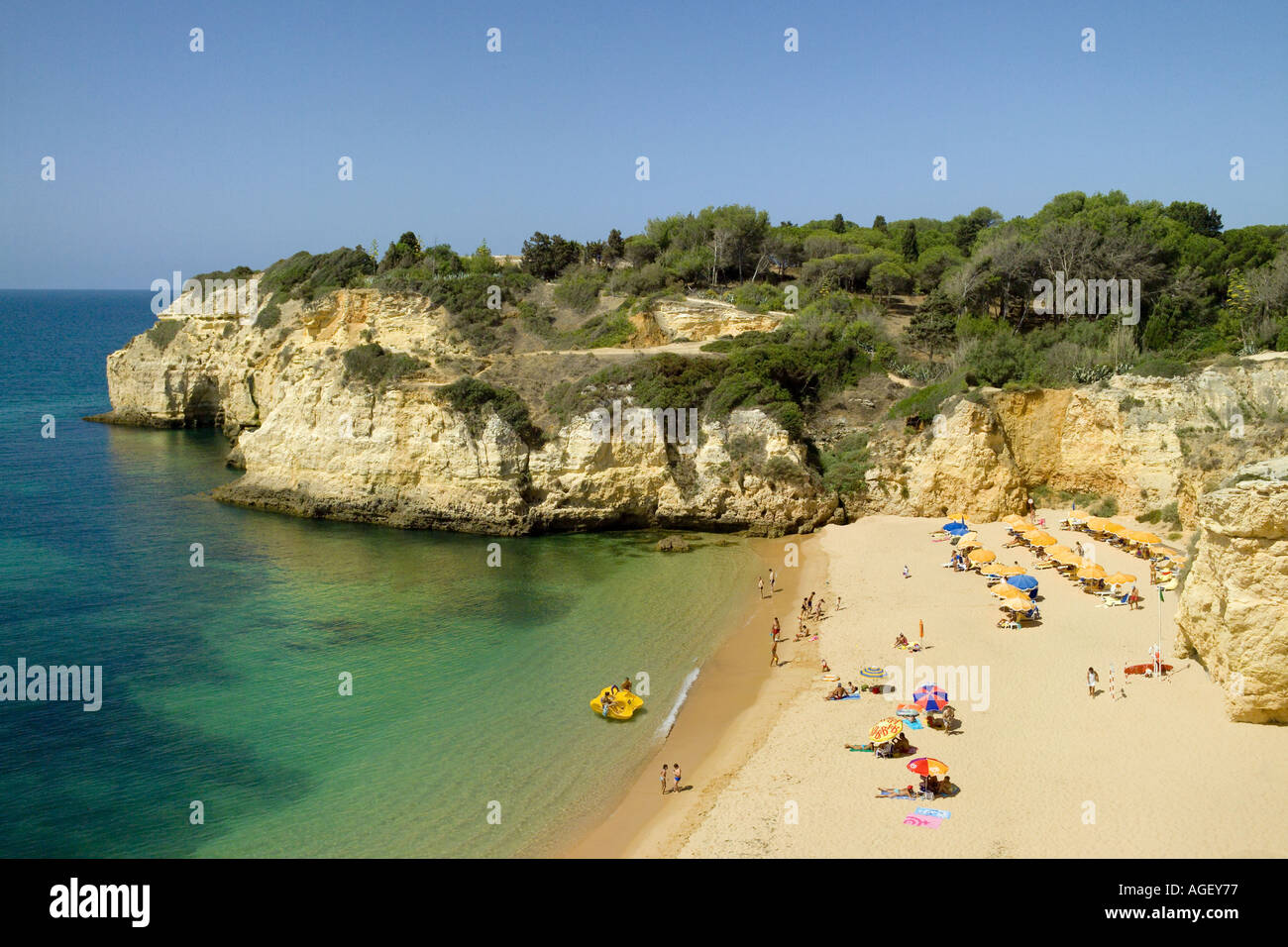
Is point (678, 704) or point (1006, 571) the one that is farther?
point (1006, 571)

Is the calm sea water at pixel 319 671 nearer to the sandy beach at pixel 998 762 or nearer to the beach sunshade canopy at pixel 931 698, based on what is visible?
the sandy beach at pixel 998 762

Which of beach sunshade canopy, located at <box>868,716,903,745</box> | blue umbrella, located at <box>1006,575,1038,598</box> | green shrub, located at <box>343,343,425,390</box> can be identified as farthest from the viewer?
green shrub, located at <box>343,343,425,390</box>

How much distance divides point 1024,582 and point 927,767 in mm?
9525

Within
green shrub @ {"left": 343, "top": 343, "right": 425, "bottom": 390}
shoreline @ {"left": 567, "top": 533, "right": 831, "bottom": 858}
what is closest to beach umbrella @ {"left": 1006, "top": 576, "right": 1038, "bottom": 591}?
shoreline @ {"left": 567, "top": 533, "right": 831, "bottom": 858}

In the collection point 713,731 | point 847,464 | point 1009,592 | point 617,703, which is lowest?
point 713,731

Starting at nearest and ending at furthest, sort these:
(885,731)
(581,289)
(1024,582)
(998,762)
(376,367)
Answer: (998,762) → (885,731) → (1024,582) → (376,367) → (581,289)

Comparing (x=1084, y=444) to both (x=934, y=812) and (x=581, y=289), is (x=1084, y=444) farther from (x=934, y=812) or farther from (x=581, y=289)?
(x=581, y=289)

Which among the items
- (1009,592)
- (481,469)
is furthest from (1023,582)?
(481,469)

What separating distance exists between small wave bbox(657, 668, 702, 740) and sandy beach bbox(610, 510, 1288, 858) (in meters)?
0.31

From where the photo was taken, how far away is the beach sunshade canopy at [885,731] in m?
15.2

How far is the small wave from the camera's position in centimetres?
1723

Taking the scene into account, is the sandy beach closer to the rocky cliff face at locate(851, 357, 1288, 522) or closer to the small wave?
A: the small wave

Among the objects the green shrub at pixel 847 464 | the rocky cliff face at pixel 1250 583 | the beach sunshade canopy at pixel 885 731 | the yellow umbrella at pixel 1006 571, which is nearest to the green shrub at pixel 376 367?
the green shrub at pixel 847 464

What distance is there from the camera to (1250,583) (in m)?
14.6
